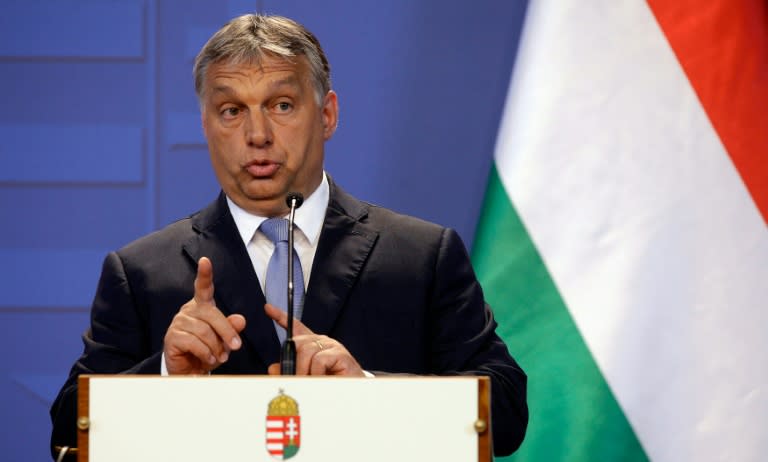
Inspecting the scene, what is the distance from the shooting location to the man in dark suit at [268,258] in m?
1.85

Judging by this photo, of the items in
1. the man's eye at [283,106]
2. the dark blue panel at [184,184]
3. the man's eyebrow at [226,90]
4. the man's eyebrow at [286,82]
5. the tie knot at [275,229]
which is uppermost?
the man's eyebrow at [286,82]

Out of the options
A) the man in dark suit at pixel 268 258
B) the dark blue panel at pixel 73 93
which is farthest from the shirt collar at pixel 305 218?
the dark blue panel at pixel 73 93

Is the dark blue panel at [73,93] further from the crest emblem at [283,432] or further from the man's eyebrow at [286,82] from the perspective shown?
the crest emblem at [283,432]

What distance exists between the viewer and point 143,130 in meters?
2.70

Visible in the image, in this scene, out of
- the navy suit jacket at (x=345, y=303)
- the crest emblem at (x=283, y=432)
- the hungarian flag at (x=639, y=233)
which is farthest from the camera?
the hungarian flag at (x=639, y=233)

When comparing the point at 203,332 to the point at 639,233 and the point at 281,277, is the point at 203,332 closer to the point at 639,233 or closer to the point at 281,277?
the point at 281,277

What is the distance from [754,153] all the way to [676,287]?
1.03ft

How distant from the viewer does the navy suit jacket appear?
6.03 feet

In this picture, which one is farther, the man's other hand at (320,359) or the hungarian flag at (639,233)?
the hungarian flag at (639,233)

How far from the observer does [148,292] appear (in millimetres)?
1880

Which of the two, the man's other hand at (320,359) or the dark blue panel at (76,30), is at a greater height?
the dark blue panel at (76,30)

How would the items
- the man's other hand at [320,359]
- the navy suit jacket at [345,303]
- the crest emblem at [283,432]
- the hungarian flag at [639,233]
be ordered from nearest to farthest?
the crest emblem at [283,432]
the man's other hand at [320,359]
the navy suit jacket at [345,303]
the hungarian flag at [639,233]

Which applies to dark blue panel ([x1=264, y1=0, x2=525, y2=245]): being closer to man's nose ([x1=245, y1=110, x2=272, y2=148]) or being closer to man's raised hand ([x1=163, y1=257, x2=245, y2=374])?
man's nose ([x1=245, y1=110, x2=272, y2=148])

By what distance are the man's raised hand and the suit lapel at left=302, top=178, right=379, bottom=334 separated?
1.22 feet
